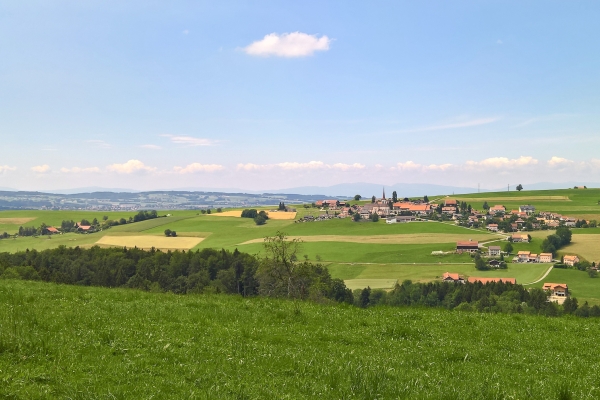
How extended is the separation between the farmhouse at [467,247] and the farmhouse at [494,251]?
4.30m

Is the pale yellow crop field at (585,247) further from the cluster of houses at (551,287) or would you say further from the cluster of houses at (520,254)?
the cluster of houses at (551,287)

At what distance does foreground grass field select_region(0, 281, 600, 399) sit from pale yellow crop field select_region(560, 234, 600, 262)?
5687 inches

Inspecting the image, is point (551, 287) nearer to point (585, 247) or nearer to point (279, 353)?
point (585, 247)

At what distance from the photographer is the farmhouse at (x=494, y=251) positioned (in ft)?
499

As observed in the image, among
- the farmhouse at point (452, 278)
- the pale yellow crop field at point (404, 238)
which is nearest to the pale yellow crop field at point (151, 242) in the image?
the pale yellow crop field at point (404, 238)

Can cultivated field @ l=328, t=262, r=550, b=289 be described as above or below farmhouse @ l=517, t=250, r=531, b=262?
below

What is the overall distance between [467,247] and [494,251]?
9052mm

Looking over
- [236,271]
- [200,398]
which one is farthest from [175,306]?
[236,271]

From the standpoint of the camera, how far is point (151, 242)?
16712 centimetres

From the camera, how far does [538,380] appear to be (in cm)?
1066

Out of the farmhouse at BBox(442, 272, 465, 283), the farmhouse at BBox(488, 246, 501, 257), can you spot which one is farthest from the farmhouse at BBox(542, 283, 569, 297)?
the farmhouse at BBox(488, 246, 501, 257)

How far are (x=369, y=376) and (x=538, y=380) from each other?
437cm

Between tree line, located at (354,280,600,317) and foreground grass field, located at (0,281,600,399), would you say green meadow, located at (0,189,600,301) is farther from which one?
foreground grass field, located at (0,281,600,399)

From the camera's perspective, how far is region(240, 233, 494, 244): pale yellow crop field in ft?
560
